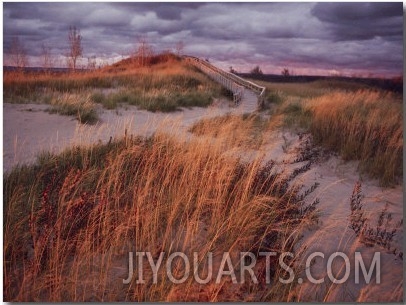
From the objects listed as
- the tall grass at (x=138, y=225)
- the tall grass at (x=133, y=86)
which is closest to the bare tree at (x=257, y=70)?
the tall grass at (x=133, y=86)

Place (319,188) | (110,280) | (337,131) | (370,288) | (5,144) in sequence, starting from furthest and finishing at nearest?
(337,131)
(319,188)
(5,144)
(370,288)
(110,280)

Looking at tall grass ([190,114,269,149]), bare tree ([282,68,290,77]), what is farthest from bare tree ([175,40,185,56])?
bare tree ([282,68,290,77])

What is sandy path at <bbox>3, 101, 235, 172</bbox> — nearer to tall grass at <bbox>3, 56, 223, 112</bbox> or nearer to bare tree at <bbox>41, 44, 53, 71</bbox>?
tall grass at <bbox>3, 56, 223, 112</bbox>

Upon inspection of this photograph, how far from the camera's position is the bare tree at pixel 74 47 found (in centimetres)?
317

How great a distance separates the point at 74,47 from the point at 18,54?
456mm

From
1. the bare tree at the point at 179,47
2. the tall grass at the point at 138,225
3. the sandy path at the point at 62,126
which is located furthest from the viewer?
the bare tree at the point at 179,47

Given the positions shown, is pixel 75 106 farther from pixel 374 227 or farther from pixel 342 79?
pixel 374 227

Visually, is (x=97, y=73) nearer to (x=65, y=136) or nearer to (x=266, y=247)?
(x=65, y=136)

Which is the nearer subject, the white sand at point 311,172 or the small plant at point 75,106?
the white sand at point 311,172

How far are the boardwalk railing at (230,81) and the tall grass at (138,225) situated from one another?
749mm

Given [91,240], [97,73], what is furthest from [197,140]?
[91,240]

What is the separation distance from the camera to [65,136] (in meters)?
3.39

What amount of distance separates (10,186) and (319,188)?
97.5 inches

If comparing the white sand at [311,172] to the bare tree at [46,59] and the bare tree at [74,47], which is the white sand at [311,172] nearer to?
the bare tree at [46,59]
